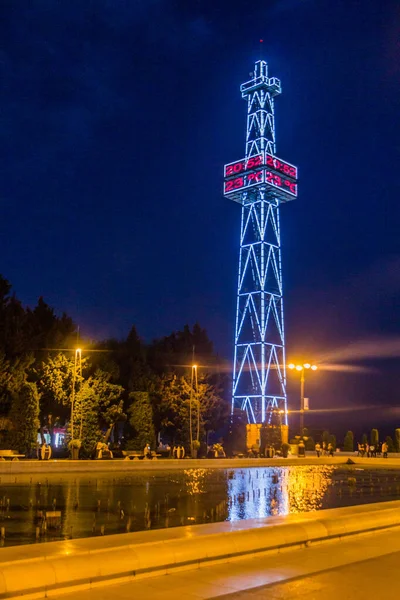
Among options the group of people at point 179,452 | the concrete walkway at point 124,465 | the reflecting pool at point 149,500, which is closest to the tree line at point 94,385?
the group of people at point 179,452

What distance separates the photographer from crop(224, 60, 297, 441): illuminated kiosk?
206 feet

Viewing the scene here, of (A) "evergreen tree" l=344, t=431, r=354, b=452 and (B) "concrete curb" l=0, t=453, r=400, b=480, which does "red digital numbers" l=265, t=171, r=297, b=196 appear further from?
(B) "concrete curb" l=0, t=453, r=400, b=480

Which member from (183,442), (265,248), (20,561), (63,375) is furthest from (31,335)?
(20,561)

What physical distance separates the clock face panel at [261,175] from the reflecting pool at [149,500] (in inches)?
1687

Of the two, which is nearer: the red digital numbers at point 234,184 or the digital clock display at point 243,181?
the digital clock display at point 243,181

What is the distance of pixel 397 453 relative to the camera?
53438mm

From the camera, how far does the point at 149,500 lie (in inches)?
662

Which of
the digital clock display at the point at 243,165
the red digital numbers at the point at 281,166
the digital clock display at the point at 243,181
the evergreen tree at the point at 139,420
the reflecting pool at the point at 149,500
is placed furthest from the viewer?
the red digital numbers at the point at 281,166

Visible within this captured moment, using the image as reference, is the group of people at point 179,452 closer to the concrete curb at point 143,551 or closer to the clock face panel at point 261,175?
the concrete curb at point 143,551

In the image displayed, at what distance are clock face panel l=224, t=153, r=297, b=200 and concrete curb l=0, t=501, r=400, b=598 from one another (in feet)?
186

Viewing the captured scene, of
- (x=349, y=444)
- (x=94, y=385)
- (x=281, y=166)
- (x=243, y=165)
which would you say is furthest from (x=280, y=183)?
(x=94, y=385)

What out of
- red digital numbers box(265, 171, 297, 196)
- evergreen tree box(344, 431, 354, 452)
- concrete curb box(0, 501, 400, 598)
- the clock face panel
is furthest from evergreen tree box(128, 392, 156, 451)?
concrete curb box(0, 501, 400, 598)

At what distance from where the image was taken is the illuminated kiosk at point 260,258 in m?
62.8

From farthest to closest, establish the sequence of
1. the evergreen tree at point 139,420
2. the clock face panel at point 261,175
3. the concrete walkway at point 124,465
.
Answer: the clock face panel at point 261,175 < the evergreen tree at point 139,420 < the concrete walkway at point 124,465
